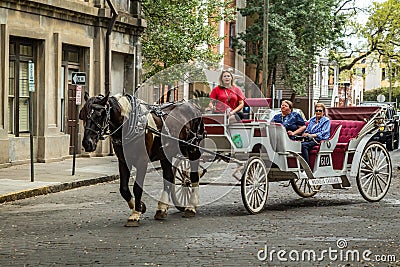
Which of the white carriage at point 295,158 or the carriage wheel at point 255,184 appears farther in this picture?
the white carriage at point 295,158

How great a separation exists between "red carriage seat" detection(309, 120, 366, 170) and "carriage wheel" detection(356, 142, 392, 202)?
38cm

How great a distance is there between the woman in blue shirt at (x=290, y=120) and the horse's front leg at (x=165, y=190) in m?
2.76

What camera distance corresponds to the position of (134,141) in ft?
40.5

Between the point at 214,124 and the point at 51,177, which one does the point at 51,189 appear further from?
the point at 214,124

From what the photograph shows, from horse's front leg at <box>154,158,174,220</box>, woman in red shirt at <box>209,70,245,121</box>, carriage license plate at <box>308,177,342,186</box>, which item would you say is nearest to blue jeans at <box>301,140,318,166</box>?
carriage license plate at <box>308,177,342,186</box>

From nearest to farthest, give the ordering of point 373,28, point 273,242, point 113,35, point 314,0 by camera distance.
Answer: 1. point 273,242
2. point 113,35
3. point 314,0
4. point 373,28

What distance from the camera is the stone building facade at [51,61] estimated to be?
2302cm

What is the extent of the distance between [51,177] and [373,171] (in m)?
7.98

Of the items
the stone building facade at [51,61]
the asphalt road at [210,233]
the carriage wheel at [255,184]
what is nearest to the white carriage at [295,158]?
the carriage wheel at [255,184]

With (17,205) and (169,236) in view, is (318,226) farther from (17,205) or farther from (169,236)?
(17,205)

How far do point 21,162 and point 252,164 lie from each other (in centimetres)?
1152

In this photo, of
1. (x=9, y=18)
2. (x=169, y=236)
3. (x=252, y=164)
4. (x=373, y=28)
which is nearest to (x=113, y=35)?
(x=9, y=18)

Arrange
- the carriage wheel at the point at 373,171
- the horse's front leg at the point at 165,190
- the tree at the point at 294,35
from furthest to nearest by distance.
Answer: the tree at the point at 294,35 → the carriage wheel at the point at 373,171 → the horse's front leg at the point at 165,190

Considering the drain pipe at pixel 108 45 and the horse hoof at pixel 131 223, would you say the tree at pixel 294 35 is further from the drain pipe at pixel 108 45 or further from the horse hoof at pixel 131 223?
the horse hoof at pixel 131 223
